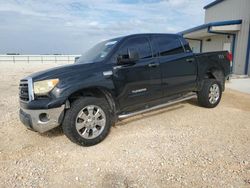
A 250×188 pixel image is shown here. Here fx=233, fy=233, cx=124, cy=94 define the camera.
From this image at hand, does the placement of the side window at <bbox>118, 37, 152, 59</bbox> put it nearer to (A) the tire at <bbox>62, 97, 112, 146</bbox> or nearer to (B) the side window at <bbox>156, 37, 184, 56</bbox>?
(B) the side window at <bbox>156, 37, 184, 56</bbox>

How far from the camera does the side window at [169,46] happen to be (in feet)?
17.1

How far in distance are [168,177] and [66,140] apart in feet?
7.00

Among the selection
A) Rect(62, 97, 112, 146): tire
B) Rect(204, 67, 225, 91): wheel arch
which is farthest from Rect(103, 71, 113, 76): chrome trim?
Rect(204, 67, 225, 91): wheel arch

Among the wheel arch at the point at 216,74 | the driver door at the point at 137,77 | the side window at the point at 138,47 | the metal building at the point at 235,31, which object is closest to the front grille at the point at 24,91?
the driver door at the point at 137,77

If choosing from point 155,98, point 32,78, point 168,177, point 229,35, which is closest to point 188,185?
point 168,177

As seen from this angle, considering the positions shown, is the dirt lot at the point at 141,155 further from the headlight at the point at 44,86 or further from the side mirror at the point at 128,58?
the side mirror at the point at 128,58

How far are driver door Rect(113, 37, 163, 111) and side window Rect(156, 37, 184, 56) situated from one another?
12.9 inches

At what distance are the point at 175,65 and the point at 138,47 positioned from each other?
1.03 metres

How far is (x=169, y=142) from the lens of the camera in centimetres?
417

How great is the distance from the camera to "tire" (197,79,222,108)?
19.6 ft

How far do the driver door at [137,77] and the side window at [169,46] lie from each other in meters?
0.33

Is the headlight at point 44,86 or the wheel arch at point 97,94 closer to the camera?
the headlight at point 44,86

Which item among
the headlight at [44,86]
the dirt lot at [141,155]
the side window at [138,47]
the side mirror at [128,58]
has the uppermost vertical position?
the side window at [138,47]

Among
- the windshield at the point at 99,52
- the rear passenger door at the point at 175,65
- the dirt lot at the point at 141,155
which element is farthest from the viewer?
the rear passenger door at the point at 175,65
